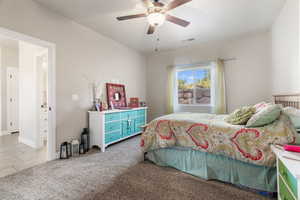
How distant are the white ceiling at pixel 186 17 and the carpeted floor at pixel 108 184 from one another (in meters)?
2.68

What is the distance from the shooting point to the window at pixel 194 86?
4.17m

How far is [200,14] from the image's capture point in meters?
2.64

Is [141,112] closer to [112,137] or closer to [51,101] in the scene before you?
[112,137]

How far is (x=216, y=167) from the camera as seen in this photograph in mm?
1870

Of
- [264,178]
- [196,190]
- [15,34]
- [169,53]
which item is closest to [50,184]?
[196,190]

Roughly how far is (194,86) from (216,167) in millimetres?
2884

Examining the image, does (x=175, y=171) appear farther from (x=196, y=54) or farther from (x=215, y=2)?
(x=196, y=54)

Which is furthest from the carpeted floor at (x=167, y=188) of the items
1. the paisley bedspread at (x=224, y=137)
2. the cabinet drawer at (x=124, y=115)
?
the cabinet drawer at (x=124, y=115)

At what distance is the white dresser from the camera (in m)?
2.90

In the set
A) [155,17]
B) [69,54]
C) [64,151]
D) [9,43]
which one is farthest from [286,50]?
[9,43]

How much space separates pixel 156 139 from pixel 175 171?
545mm

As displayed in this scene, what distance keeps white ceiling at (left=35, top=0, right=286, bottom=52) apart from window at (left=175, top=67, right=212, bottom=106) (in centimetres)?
92

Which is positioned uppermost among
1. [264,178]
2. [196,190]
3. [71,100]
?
[71,100]

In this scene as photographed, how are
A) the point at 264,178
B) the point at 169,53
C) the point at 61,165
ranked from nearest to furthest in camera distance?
the point at 264,178, the point at 61,165, the point at 169,53
